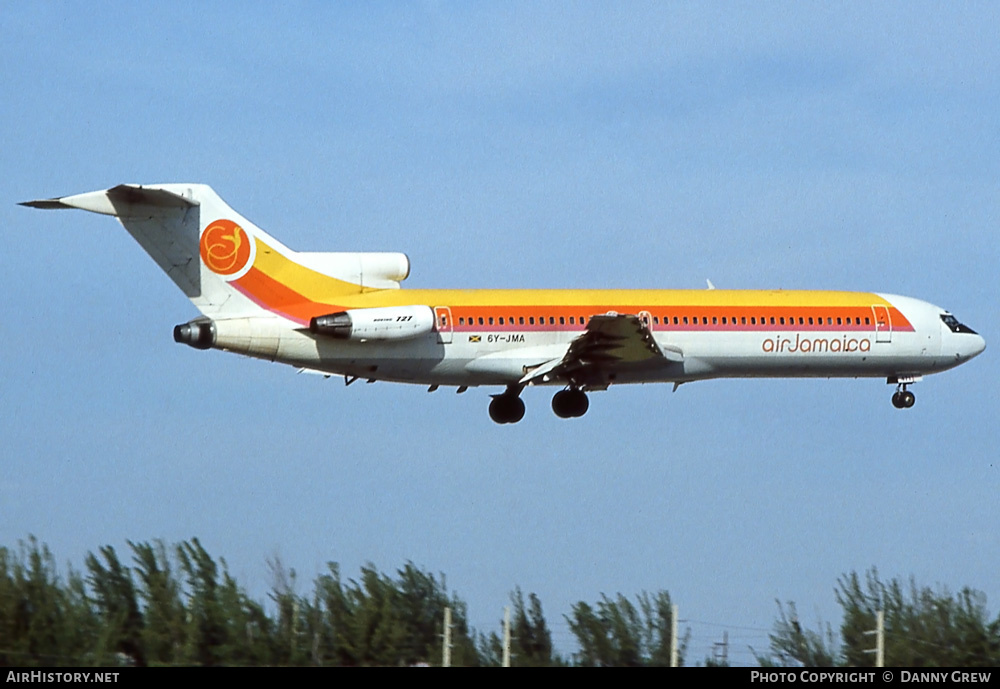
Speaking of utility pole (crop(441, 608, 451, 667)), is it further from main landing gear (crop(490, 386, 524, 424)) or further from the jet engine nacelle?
main landing gear (crop(490, 386, 524, 424))

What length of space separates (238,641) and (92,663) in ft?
13.6

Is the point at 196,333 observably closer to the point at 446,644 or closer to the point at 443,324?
the point at 443,324

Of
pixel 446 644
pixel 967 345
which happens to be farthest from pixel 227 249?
pixel 967 345

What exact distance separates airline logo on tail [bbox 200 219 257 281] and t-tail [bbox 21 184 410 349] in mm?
22

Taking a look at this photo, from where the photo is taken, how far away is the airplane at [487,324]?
36969 mm

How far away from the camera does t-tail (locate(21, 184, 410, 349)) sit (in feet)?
120

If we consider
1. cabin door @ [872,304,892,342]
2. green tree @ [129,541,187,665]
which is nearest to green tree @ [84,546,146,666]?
green tree @ [129,541,187,665]

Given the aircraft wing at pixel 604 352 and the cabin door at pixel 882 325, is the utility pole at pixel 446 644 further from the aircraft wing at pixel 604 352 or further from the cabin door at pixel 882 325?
the cabin door at pixel 882 325

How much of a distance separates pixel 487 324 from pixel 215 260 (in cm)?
636

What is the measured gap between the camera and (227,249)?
3734 centimetres

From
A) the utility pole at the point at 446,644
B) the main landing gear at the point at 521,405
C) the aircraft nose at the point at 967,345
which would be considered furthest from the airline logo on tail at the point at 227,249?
the aircraft nose at the point at 967,345
